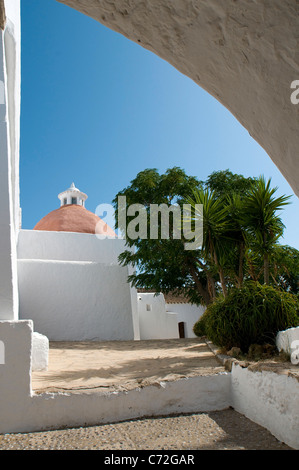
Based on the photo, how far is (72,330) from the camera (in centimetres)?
878

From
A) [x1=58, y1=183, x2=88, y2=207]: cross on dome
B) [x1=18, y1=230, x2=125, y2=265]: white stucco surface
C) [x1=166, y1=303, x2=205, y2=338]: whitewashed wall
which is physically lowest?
[x1=166, y1=303, x2=205, y2=338]: whitewashed wall

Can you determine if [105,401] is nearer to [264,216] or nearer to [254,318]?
[254,318]

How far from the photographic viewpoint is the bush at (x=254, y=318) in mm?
4402

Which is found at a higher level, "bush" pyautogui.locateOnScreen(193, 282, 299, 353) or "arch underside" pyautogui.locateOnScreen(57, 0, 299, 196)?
"arch underside" pyautogui.locateOnScreen(57, 0, 299, 196)

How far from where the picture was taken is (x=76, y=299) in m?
9.19

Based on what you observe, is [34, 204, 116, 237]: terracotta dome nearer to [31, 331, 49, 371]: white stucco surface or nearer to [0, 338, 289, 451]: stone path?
[31, 331, 49, 371]: white stucco surface

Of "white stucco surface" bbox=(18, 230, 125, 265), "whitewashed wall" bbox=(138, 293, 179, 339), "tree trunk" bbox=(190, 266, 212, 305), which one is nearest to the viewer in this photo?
"tree trunk" bbox=(190, 266, 212, 305)

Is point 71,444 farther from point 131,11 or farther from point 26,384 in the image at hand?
point 131,11

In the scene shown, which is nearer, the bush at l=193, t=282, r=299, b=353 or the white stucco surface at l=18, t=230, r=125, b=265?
the bush at l=193, t=282, r=299, b=353

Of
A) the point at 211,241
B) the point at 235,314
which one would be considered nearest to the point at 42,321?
the point at 211,241

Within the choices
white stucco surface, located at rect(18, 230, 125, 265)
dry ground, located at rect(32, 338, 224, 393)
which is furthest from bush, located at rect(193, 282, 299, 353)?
white stucco surface, located at rect(18, 230, 125, 265)

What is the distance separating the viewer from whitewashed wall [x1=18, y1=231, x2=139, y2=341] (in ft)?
28.6

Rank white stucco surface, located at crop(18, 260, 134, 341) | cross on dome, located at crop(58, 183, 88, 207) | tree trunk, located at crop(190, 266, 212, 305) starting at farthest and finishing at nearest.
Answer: cross on dome, located at crop(58, 183, 88, 207) → tree trunk, located at crop(190, 266, 212, 305) → white stucco surface, located at crop(18, 260, 134, 341)

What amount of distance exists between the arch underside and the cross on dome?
16.9 metres
